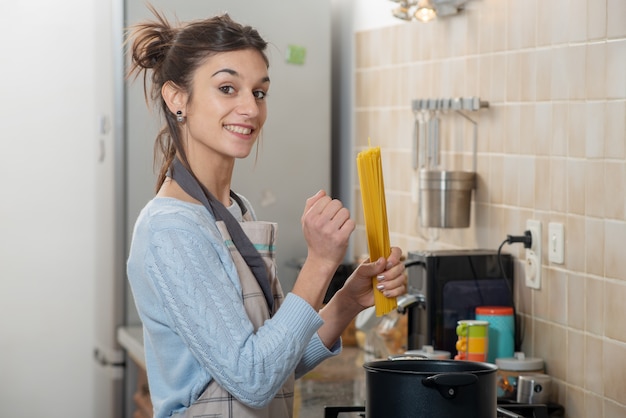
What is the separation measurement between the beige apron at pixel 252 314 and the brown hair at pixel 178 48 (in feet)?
0.55

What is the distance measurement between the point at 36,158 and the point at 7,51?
1.48 ft

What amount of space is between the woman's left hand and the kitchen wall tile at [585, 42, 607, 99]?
2.29ft

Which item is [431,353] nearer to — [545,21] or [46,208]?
[545,21]

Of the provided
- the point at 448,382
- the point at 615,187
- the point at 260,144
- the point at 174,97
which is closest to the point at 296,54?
the point at 260,144

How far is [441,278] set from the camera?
236cm

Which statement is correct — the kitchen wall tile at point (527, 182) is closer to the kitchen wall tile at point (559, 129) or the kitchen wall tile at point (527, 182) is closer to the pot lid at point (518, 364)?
the kitchen wall tile at point (559, 129)

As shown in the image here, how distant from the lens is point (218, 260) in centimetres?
145

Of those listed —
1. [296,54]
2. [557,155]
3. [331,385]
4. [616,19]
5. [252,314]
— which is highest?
[296,54]

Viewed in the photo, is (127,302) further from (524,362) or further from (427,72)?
(524,362)

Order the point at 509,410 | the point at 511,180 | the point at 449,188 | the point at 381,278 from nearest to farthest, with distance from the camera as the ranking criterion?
the point at 381,278 < the point at 509,410 < the point at 511,180 < the point at 449,188

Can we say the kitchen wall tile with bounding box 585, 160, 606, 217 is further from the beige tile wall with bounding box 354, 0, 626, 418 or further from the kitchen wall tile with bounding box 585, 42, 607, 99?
the kitchen wall tile with bounding box 585, 42, 607, 99

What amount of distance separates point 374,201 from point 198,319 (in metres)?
0.36

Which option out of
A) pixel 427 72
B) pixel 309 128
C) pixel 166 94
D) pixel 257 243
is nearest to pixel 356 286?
pixel 257 243

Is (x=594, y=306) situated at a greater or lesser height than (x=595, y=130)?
lesser
